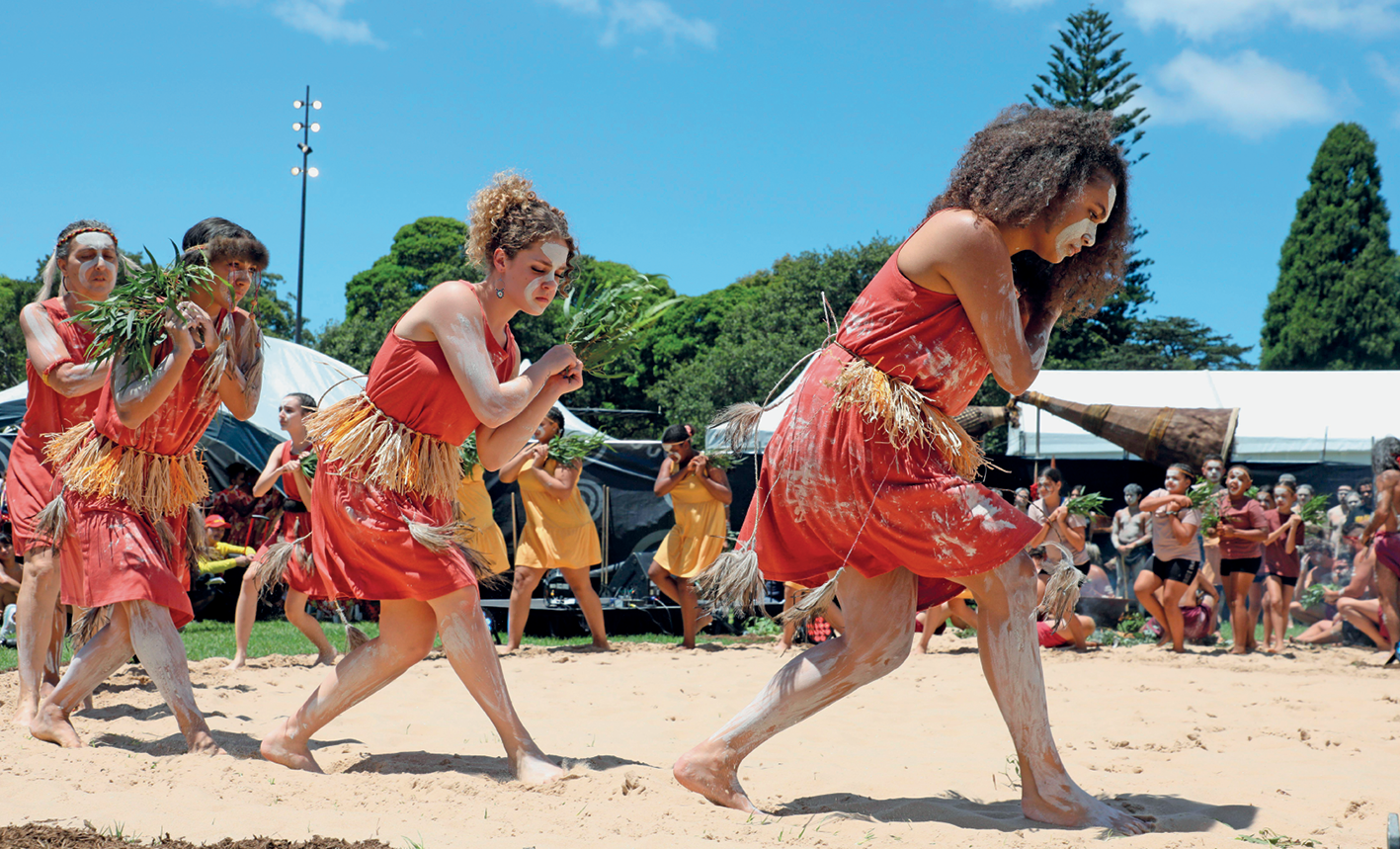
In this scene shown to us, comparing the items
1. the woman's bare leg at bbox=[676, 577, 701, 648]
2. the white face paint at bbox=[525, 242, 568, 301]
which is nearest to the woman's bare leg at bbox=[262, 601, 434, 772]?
the white face paint at bbox=[525, 242, 568, 301]

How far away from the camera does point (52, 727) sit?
11.5 feet

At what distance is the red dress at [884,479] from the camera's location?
2752 millimetres

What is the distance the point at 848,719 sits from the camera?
191 inches

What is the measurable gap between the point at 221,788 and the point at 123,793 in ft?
0.77

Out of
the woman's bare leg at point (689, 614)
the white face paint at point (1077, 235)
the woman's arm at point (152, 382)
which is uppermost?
the white face paint at point (1077, 235)

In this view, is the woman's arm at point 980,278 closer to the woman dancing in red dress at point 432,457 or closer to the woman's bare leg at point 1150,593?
the woman dancing in red dress at point 432,457

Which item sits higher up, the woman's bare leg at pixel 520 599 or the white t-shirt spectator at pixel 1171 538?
the white t-shirt spectator at pixel 1171 538

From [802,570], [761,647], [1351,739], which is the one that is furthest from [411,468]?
[761,647]

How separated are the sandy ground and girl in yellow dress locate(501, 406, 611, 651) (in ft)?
4.50

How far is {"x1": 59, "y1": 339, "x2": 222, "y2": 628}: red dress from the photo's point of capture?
139 inches

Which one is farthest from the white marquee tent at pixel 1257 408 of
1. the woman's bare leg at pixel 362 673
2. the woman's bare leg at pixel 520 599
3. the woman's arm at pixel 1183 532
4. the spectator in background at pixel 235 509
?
the woman's bare leg at pixel 362 673

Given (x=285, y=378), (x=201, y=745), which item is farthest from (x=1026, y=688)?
(x=285, y=378)

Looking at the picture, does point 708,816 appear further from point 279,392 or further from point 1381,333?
point 1381,333

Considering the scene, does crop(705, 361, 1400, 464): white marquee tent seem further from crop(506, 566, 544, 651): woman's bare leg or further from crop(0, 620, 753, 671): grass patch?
crop(506, 566, 544, 651): woman's bare leg
